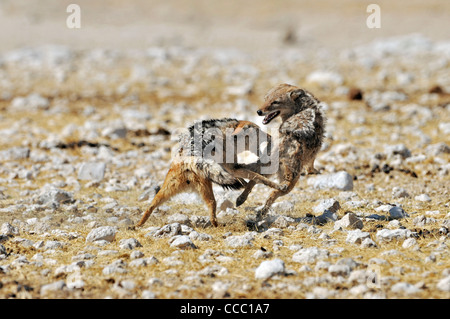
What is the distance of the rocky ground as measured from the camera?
507 centimetres

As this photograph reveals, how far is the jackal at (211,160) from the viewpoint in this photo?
639 centimetres

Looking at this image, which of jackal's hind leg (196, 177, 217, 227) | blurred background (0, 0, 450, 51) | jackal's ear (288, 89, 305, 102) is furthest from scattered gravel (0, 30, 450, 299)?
blurred background (0, 0, 450, 51)

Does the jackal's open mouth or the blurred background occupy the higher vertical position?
the blurred background

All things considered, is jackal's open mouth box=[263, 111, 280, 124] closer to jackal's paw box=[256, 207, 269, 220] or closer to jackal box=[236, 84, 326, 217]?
jackal box=[236, 84, 326, 217]

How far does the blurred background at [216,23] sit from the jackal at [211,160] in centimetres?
1859

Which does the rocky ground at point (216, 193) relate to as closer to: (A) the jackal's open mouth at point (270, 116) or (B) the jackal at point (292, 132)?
(B) the jackal at point (292, 132)

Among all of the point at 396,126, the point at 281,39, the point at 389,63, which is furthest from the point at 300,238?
the point at 281,39

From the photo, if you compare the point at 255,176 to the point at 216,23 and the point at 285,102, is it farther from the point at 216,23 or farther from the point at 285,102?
the point at 216,23

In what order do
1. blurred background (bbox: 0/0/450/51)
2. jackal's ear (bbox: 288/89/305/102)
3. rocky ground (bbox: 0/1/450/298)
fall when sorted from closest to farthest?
rocky ground (bbox: 0/1/450/298) → jackal's ear (bbox: 288/89/305/102) → blurred background (bbox: 0/0/450/51)

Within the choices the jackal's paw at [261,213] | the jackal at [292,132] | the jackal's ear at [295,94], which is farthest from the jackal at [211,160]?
the jackal's ear at [295,94]

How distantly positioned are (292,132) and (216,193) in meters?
1.62

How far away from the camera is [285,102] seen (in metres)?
7.46

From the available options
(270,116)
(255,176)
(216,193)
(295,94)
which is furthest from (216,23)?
(255,176)

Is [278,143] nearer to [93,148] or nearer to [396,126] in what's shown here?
[93,148]
